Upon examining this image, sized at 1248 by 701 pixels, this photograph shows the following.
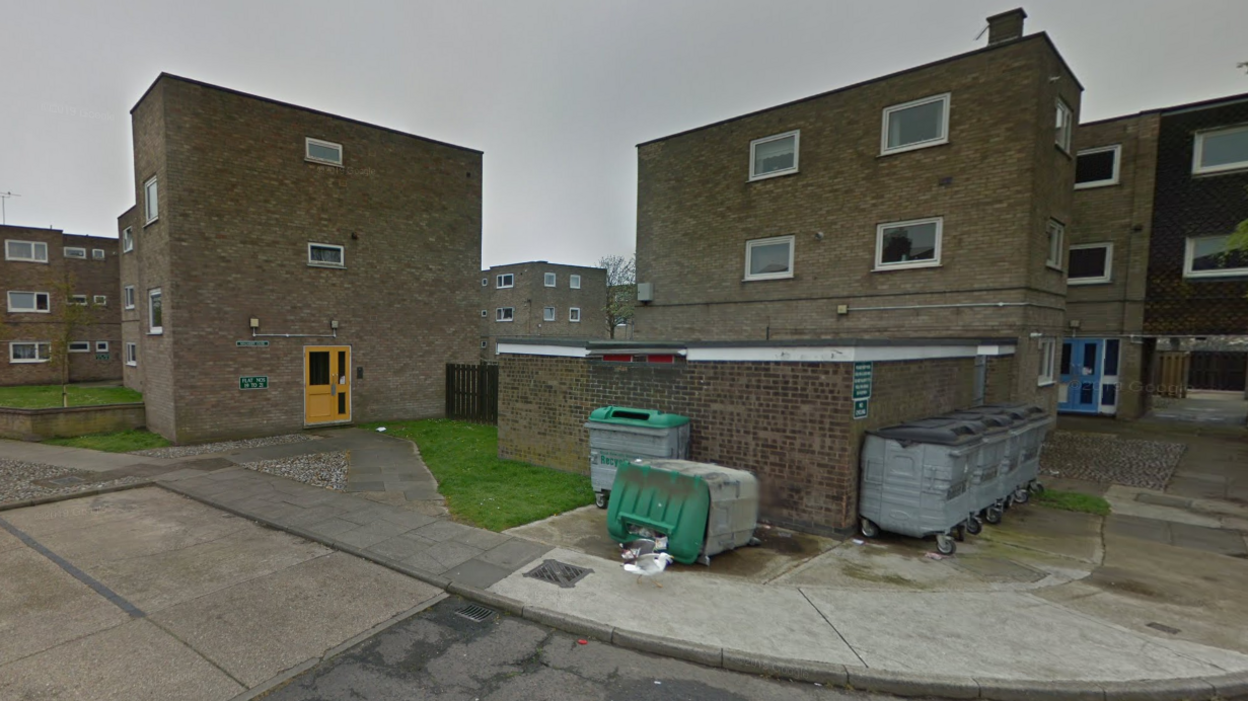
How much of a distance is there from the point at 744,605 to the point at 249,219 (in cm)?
1344

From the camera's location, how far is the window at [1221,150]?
44.8ft

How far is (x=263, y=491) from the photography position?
24.9 feet

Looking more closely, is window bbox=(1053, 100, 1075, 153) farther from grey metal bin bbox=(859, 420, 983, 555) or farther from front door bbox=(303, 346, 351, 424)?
front door bbox=(303, 346, 351, 424)

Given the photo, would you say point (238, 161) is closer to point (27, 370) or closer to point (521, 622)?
point (521, 622)

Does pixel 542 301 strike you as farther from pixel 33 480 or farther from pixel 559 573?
pixel 559 573

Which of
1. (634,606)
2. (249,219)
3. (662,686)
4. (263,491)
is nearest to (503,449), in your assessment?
(263,491)

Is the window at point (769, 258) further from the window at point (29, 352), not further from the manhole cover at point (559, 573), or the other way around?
the window at point (29, 352)

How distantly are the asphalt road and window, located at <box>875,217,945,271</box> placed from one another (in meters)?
10.2

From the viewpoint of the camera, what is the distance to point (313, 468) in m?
9.13

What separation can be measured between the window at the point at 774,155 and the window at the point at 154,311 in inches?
587

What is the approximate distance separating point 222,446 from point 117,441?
243 cm

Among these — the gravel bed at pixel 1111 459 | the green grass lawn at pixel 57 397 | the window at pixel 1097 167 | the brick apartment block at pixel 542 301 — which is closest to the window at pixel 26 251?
the green grass lawn at pixel 57 397

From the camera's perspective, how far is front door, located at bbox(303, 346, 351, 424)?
1302 cm

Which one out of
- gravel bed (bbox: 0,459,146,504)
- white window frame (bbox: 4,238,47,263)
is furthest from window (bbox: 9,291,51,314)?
gravel bed (bbox: 0,459,146,504)
